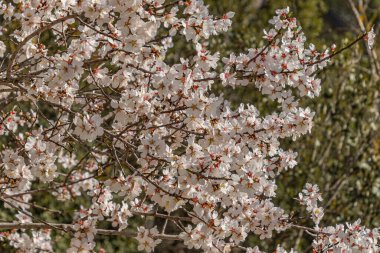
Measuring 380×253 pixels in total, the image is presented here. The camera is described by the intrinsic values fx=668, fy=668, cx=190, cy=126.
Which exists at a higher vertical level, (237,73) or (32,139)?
(237,73)

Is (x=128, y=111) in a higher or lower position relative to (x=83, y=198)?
lower

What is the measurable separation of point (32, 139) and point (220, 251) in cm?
121

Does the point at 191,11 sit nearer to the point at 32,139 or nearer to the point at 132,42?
the point at 132,42

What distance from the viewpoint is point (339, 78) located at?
716 cm

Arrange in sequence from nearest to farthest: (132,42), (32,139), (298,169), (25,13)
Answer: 1. (132,42)
2. (32,139)
3. (25,13)
4. (298,169)

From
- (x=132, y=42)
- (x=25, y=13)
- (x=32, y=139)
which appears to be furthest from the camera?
(x=25, y=13)

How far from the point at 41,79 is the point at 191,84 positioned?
3.05 ft

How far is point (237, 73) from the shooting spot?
3656mm

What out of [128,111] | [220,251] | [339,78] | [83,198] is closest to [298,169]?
[339,78]

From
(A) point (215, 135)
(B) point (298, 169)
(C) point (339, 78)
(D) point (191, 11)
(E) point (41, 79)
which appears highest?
(C) point (339, 78)

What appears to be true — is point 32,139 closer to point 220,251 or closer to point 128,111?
point 128,111

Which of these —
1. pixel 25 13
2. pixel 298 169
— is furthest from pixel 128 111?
pixel 298 169

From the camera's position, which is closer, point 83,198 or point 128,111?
point 128,111

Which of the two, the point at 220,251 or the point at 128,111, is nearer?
the point at 128,111
